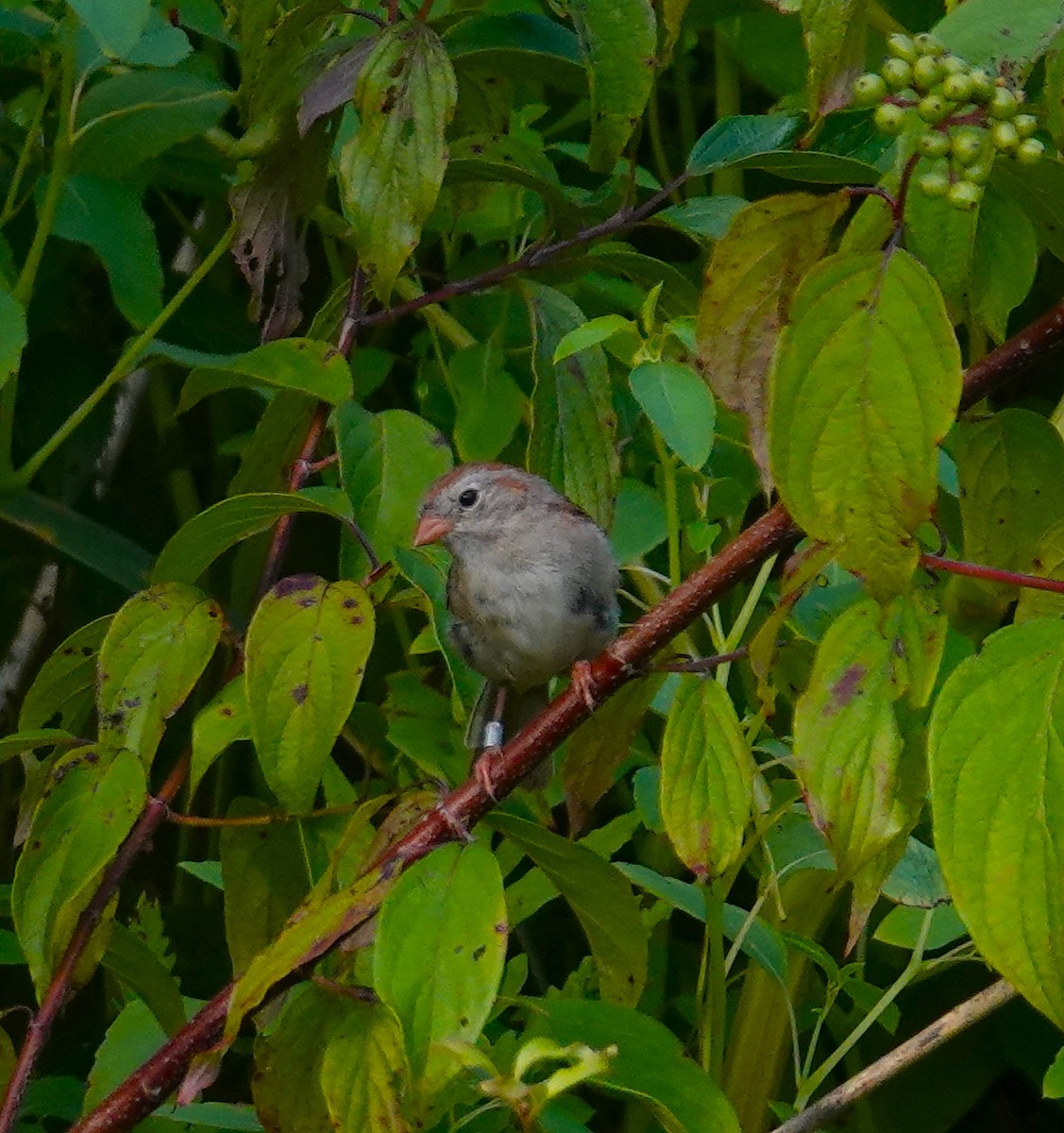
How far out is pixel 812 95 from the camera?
1.17 metres

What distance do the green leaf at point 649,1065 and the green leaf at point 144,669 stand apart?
Result: 1.28 feet

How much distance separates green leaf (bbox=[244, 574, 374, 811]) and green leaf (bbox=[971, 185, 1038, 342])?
0.51 meters

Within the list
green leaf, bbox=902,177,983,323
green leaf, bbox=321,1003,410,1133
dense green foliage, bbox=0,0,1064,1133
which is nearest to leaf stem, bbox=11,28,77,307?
dense green foliage, bbox=0,0,1064,1133

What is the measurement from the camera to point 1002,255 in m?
1.29

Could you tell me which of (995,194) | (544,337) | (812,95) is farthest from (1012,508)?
(544,337)

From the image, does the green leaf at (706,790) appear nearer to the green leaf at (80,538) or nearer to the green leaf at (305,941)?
the green leaf at (305,941)

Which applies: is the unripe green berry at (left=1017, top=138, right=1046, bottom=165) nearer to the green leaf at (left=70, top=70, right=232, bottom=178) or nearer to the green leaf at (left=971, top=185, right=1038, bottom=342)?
the green leaf at (left=971, top=185, right=1038, bottom=342)

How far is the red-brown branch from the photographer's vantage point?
1153mm

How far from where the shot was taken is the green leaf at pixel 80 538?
2391 mm

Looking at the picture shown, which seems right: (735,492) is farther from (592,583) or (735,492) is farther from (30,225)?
(30,225)

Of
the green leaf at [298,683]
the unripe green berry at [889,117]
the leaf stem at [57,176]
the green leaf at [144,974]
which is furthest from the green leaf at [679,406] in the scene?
the leaf stem at [57,176]

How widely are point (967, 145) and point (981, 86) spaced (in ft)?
0.11

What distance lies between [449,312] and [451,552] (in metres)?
0.38

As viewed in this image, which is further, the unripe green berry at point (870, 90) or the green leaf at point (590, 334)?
the green leaf at point (590, 334)
